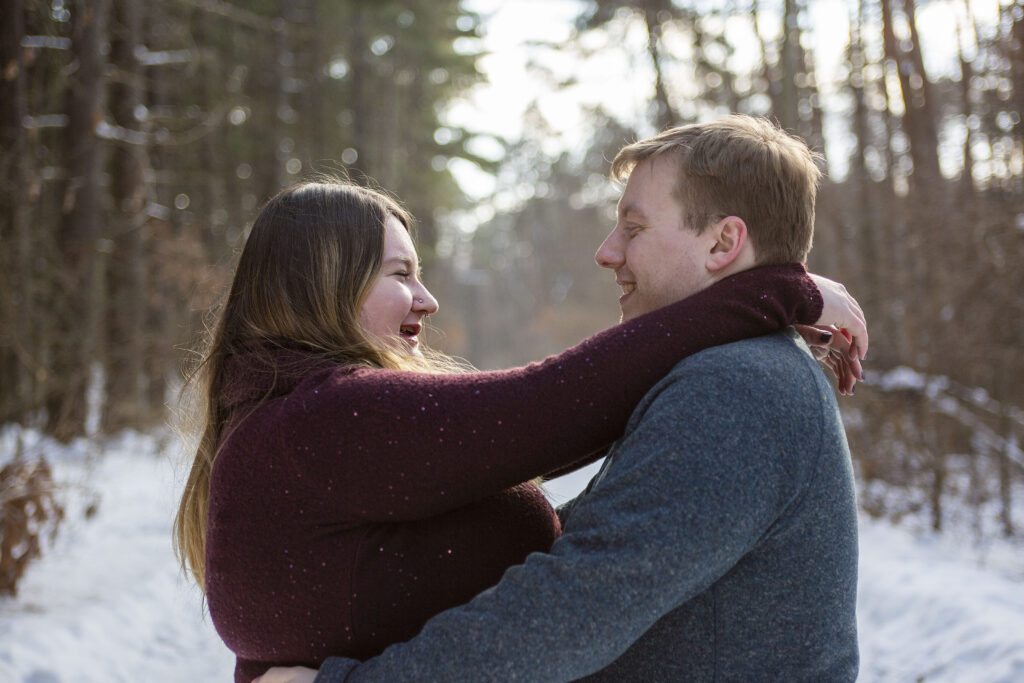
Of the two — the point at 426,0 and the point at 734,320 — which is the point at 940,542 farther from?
the point at 426,0

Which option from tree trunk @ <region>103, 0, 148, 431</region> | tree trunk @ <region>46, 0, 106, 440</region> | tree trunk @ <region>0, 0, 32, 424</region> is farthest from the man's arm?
tree trunk @ <region>103, 0, 148, 431</region>

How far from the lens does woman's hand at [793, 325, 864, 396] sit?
220 centimetres

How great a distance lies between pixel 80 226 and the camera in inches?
425

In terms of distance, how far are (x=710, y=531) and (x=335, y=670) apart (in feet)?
2.51

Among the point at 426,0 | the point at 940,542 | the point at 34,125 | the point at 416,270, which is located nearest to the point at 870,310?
the point at 940,542

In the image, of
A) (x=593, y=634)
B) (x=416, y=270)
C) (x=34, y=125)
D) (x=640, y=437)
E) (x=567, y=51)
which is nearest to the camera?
(x=593, y=634)

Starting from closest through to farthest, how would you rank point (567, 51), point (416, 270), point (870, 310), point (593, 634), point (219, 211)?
1. point (593, 634)
2. point (416, 270)
3. point (870, 310)
4. point (219, 211)
5. point (567, 51)

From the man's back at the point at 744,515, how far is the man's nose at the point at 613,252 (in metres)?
0.54

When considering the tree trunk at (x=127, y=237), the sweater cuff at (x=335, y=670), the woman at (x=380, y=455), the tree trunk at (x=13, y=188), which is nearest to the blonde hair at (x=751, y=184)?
the woman at (x=380, y=455)

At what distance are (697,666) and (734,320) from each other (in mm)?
726

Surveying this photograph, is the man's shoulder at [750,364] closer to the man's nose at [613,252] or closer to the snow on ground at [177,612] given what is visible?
the man's nose at [613,252]

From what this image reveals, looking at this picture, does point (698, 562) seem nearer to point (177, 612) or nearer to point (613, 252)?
point (613, 252)

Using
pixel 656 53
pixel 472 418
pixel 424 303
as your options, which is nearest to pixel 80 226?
pixel 424 303

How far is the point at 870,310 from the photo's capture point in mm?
13953
